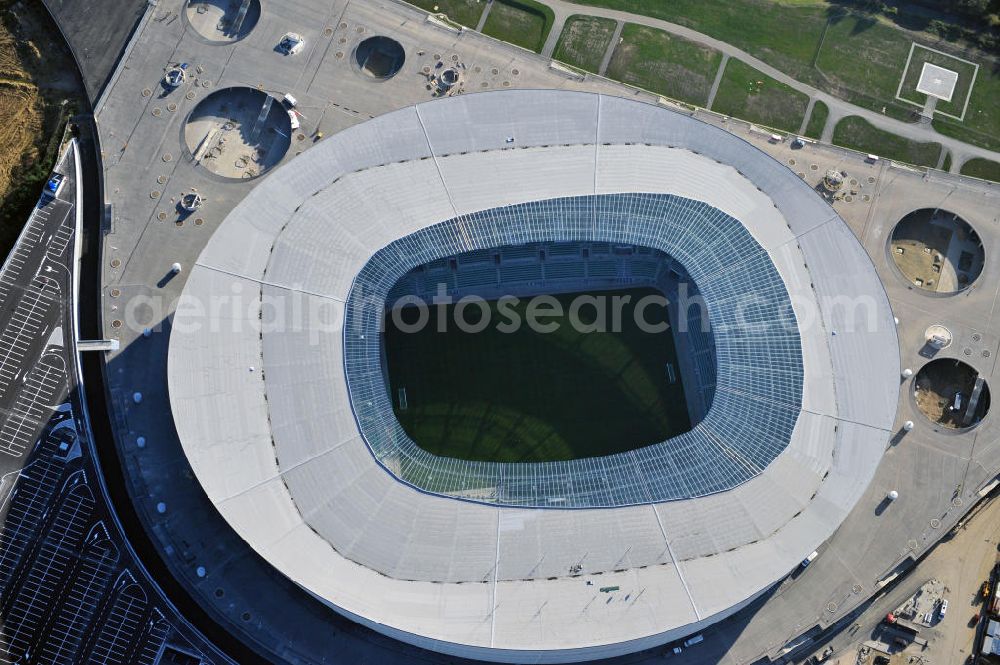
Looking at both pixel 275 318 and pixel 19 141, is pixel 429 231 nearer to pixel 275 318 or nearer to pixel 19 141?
pixel 275 318

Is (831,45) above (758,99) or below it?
above

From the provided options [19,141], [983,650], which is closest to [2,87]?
[19,141]

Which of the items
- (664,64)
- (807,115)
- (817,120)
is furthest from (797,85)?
(664,64)

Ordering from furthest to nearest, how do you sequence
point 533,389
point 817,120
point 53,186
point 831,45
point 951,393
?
1. point 831,45
2. point 817,120
3. point 951,393
4. point 533,389
5. point 53,186

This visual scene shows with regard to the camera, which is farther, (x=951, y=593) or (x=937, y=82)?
(x=937, y=82)

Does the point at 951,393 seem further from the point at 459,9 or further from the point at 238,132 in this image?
the point at 238,132

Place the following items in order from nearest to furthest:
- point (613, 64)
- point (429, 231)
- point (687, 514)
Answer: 1. point (687, 514)
2. point (429, 231)
3. point (613, 64)

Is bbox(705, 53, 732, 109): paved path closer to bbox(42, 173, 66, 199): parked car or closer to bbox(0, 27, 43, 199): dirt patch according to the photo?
bbox(42, 173, 66, 199): parked car

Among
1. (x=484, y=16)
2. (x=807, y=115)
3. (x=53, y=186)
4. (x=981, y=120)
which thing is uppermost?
(x=981, y=120)
